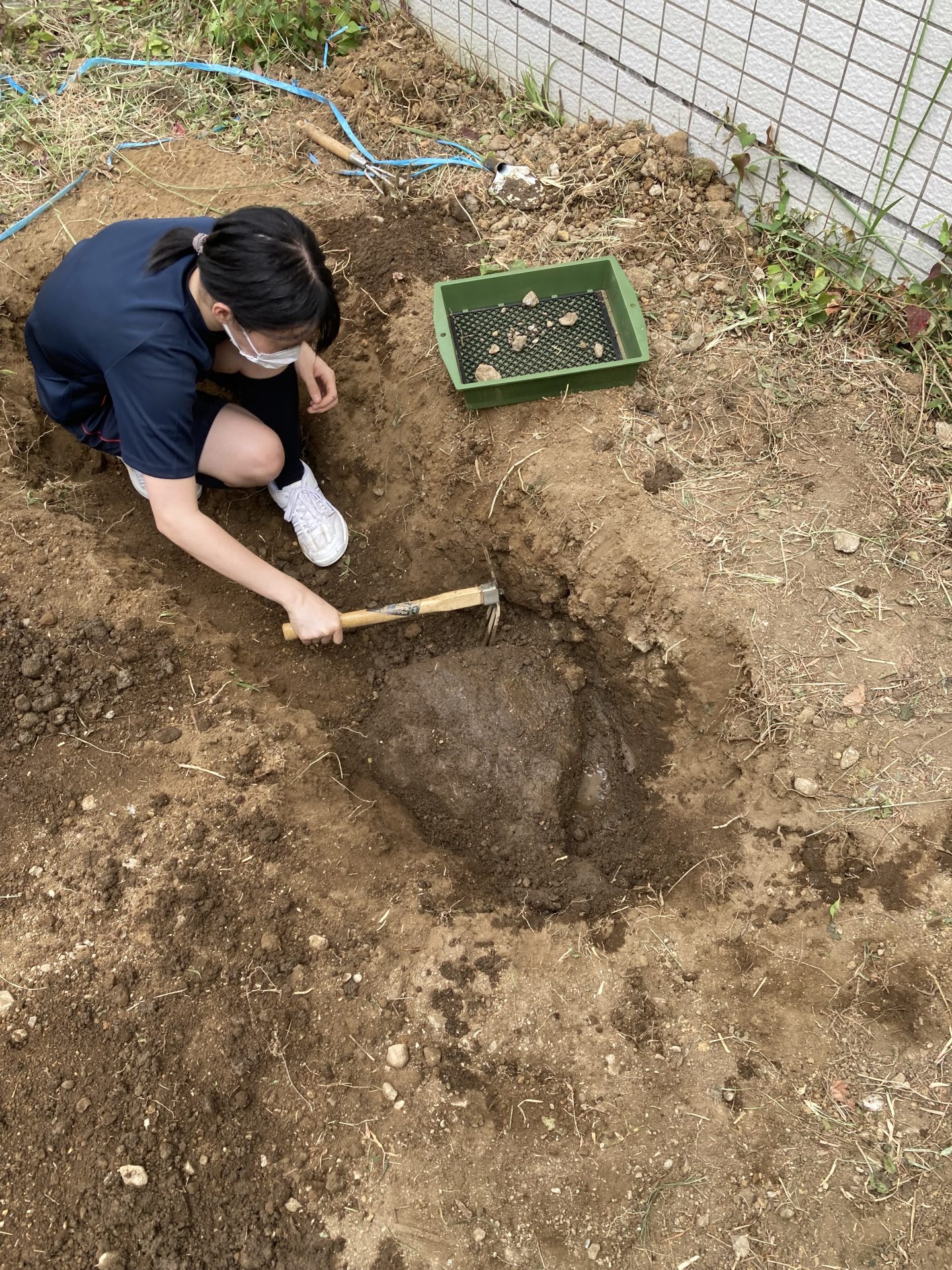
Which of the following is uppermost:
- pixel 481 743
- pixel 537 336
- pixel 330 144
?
pixel 330 144

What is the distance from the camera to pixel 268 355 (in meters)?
2.03

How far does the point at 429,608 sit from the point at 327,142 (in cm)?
187

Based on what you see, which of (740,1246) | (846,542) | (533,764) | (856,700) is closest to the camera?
(740,1246)

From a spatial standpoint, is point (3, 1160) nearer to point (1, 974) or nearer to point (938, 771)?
point (1, 974)

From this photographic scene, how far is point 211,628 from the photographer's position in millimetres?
2523

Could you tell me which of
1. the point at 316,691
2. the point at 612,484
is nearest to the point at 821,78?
the point at 612,484

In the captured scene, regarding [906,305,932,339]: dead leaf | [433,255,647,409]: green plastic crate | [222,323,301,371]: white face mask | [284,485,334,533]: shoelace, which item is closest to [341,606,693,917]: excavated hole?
[284,485,334,533]: shoelace

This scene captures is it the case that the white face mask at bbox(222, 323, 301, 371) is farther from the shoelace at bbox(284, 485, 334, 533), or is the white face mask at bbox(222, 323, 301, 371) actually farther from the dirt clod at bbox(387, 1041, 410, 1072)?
the dirt clod at bbox(387, 1041, 410, 1072)

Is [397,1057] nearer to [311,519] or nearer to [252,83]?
[311,519]

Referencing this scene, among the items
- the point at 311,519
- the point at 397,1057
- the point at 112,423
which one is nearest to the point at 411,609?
the point at 311,519

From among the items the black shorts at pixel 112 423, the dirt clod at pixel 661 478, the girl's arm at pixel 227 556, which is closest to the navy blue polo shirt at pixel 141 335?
the girl's arm at pixel 227 556

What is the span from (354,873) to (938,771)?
1.40 metres

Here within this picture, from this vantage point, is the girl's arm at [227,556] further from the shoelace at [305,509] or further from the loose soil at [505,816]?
the shoelace at [305,509]

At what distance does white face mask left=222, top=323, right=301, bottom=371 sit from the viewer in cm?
197
